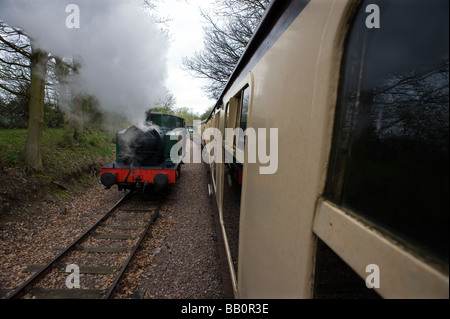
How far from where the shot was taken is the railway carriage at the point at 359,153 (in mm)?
588

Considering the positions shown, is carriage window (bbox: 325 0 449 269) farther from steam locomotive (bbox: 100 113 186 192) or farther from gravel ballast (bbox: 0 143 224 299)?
steam locomotive (bbox: 100 113 186 192)

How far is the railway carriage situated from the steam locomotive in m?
4.94

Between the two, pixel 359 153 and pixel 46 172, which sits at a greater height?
pixel 359 153

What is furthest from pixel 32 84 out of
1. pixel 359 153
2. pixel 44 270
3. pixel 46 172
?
pixel 359 153

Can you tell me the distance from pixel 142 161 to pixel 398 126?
6.12m

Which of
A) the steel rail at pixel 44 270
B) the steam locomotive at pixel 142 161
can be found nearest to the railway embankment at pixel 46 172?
the steam locomotive at pixel 142 161

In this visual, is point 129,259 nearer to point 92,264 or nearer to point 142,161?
point 92,264

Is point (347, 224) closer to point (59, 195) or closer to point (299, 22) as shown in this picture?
point (299, 22)

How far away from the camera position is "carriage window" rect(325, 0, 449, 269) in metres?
0.58

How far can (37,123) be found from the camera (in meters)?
6.47

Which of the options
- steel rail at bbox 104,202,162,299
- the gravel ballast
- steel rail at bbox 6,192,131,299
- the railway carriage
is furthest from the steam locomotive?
the railway carriage

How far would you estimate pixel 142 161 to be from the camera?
6.39 m
